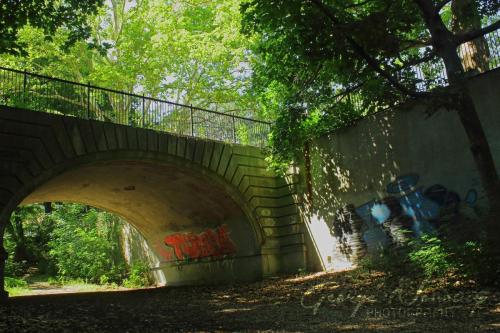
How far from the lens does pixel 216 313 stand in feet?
29.8

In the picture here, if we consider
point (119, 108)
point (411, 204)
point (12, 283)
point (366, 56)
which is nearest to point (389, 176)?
point (411, 204)

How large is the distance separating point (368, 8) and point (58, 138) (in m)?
8.61

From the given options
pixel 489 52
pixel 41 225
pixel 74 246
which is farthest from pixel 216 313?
pixel 41 225

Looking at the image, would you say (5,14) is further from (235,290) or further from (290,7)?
(235,290)

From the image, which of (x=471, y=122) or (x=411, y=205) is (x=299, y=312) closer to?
(x=471, y=122)

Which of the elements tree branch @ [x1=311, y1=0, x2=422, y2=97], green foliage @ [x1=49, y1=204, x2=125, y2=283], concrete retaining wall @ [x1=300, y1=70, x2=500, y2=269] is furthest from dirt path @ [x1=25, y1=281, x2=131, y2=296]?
tree branch @ [x1=311, y1=0, x2=422, y2=97]

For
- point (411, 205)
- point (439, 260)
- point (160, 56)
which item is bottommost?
point (439, 260)

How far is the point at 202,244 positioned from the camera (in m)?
18.5

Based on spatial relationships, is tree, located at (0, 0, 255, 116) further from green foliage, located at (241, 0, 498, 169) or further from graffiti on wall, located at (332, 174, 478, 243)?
graffiti on wall, located at (332, 174, 478, 243)

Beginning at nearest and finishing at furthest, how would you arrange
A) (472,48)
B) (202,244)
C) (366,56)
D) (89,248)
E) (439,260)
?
(366,56) < (439,260) < (472,48) < (202,244) < (89,248)
